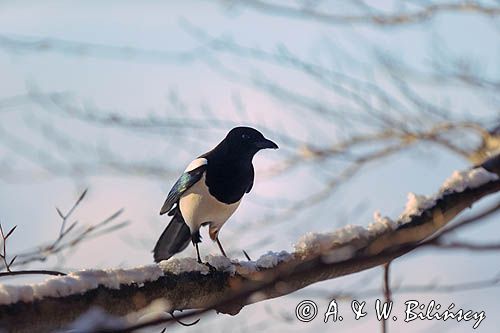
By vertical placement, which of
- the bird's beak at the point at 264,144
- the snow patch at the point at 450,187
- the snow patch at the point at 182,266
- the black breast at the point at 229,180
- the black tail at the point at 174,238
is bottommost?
the snow patch at the point at 182,266

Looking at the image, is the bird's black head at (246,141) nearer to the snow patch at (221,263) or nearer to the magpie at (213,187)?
the magpie at (213,187)

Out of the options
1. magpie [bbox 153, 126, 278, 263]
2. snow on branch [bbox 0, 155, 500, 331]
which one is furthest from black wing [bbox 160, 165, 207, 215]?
snow on branch [bbox 0, 155, 500, 331]

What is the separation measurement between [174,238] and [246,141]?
300mm

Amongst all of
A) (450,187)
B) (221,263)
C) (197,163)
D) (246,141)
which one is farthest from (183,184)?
(450,187)

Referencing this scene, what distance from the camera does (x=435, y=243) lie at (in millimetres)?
378

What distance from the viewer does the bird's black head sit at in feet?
4.96

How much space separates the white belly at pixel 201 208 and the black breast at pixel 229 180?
0.05 ft

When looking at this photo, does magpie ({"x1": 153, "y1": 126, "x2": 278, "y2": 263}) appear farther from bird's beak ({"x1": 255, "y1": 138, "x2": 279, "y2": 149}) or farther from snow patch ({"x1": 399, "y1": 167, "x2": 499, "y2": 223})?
snow patch ({"x1": 399, "y1": 167, "x2": 499, "y2": 223})

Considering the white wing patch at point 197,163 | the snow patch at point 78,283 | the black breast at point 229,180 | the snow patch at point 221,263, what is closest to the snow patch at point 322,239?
the snow patch at point 221,263

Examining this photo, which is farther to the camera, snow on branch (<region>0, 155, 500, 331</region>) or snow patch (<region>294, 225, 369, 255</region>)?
snow patch (<region>294, 225, 369, 255</region>)

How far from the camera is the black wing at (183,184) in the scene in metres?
1.60

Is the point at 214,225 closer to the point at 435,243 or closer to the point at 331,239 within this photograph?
the point at 331,239

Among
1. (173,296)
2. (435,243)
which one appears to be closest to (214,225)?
(173,296)

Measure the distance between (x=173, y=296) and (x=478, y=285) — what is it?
553 millimetres
